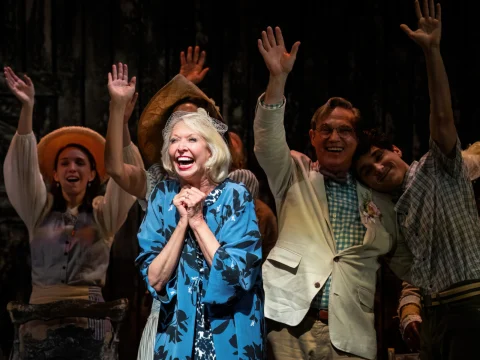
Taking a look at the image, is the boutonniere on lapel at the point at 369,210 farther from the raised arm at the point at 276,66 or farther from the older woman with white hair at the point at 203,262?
the older woman with white hair at the point at 203,262

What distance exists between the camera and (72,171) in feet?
15.4

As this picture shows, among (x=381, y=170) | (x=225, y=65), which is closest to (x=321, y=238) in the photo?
(x=381, y=170)

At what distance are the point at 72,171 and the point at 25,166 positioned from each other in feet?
1.02

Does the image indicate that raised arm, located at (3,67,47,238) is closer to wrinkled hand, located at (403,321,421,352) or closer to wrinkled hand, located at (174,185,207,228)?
wrinkled hand, located at (174,185,207,228)

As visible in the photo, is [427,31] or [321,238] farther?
[321,238]

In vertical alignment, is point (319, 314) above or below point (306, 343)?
above

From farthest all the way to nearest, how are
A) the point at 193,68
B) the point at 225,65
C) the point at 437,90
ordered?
1. the point at 225,65
2. the point at 193,68
3. the point at 437,90

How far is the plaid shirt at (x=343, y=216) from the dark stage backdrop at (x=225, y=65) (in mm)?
1340

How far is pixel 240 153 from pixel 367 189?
0.81 meters

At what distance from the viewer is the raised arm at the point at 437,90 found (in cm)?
362

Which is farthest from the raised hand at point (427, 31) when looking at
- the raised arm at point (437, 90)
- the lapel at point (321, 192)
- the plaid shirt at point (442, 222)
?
the lapel at point (321, 192)

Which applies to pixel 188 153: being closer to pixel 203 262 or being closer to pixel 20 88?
pixel 203 262

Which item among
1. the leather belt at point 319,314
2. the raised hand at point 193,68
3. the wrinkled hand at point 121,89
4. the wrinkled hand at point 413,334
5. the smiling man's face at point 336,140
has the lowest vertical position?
the wrinkled hand at point 413,334

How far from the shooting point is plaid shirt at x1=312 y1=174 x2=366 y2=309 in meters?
3.86
